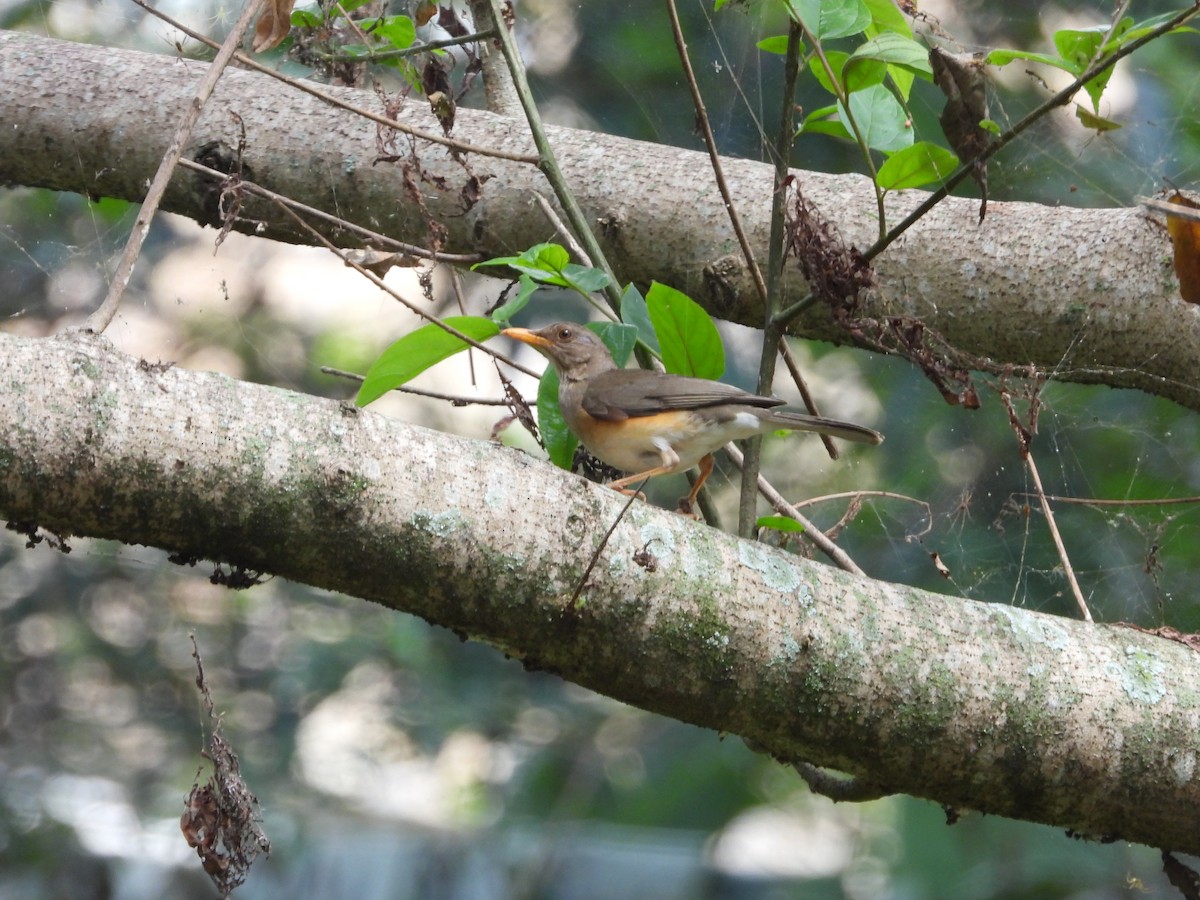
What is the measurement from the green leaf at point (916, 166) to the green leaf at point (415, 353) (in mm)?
830

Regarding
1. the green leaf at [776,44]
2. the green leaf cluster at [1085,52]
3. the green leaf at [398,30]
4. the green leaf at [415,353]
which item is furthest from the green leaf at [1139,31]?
the green leaf at [398,30]

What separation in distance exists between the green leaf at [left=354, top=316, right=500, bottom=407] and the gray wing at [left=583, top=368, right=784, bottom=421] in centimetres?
63

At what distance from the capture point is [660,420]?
2930 mm

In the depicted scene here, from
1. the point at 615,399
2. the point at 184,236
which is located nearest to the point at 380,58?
the point at 615,399

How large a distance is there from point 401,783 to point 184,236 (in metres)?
2.90

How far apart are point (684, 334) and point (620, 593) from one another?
79 centimetres

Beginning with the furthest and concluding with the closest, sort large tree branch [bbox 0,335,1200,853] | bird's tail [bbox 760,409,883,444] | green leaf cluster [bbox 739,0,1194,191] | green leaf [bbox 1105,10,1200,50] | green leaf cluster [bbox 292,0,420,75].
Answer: green leaf cluster [bbox 292,0,420,75]
bird's tail [bbox 760,409,883,444]
green leaf cluster [bbox 739,0,1194,191]
green leaf [bbox 1105,10,1200,50]
large tree branch [bbox 0,335,1200,853]

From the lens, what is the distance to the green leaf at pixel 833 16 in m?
2.11

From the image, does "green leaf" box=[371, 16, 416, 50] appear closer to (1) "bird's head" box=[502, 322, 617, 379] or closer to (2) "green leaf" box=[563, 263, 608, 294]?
(1) "bird's head" box=[502, 322, 617, 379]

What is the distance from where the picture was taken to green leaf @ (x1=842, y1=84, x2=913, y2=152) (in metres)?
2.34

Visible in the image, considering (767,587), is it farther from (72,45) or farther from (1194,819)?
(72,45)

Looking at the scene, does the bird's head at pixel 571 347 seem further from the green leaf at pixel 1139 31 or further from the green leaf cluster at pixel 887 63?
the green leaf at pixel 1139 31

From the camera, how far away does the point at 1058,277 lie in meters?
2.88

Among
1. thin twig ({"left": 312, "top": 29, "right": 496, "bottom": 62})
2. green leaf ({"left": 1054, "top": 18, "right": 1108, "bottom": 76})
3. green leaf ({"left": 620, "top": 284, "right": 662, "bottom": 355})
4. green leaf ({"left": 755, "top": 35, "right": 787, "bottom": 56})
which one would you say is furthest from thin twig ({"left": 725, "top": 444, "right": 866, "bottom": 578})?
thin twig ({"left": 312, "top": 29, "right": 496, "bottom": 62})
